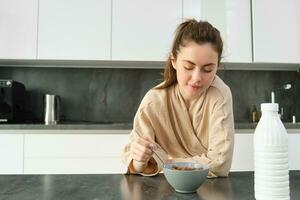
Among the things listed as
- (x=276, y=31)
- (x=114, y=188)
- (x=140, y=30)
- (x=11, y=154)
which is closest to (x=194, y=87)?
(x=114, y=188)

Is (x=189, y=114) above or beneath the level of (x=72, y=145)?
above

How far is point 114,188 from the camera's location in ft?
2.40

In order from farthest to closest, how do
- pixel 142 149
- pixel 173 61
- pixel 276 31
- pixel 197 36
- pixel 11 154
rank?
pixel 276 31
pixel 11 154
pixel 173 61
pixel 197 36
pixel 142 149

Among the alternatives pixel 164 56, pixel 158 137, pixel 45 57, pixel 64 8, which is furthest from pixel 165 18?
pixel 158 137

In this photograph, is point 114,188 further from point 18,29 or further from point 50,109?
point 18,29

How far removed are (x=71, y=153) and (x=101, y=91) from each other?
752mm

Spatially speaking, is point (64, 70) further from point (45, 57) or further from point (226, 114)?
point (226, 114)

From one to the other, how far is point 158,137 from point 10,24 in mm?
1704

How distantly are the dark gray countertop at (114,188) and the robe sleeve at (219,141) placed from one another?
5 centimetres

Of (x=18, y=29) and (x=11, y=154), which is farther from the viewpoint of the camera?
(x=18, y=29)

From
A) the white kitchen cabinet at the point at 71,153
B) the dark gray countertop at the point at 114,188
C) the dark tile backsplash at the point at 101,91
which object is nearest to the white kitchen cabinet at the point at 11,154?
the white kitchen cabinet at the point at 71,153

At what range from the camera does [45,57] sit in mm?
2229

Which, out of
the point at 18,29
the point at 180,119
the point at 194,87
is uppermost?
the point at 18,29

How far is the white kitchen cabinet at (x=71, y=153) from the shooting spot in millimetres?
1976
